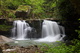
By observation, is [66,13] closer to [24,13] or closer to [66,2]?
[66,2]

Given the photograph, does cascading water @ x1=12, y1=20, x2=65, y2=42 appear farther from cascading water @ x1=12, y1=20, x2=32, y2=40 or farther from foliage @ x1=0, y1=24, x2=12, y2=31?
foliage @ x1=0, y1=24, x2=12, y2=31

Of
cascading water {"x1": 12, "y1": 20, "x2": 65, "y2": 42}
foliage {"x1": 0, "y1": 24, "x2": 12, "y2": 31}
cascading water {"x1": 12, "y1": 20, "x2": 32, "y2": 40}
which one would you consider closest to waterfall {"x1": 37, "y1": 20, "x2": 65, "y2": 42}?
cascading water {"x1": 12, "y1": 20, "x2": 65, "y2": 42}

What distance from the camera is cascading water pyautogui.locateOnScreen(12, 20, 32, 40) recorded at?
57.1 feet

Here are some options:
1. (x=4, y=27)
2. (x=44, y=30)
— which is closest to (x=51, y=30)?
(x=44, y=30)

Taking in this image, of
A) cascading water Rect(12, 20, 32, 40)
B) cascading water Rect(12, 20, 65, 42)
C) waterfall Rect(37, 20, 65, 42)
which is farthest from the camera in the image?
cascading water Rect(12, 20, 32, 40)

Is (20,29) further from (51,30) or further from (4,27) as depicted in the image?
(51,30)

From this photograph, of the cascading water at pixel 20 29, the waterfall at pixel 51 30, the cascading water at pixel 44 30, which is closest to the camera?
the waterfall at pixel 51 30

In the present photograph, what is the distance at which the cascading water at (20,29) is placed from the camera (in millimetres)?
17391

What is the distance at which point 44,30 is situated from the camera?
17797 millimetres

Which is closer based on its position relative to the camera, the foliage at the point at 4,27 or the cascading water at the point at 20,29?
the foliage at the point at 4,27

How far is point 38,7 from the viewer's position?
26812mm

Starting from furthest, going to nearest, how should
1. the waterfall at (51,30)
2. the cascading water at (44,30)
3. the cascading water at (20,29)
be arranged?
the cascading water at (20,29) < the cascading water at (44,30) < the waterfall at (51,30)

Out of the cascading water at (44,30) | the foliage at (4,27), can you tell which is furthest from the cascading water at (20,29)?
the foliage at (4,27)

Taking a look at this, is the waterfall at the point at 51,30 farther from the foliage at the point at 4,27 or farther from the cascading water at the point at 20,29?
the foliage at the point at 4,27
